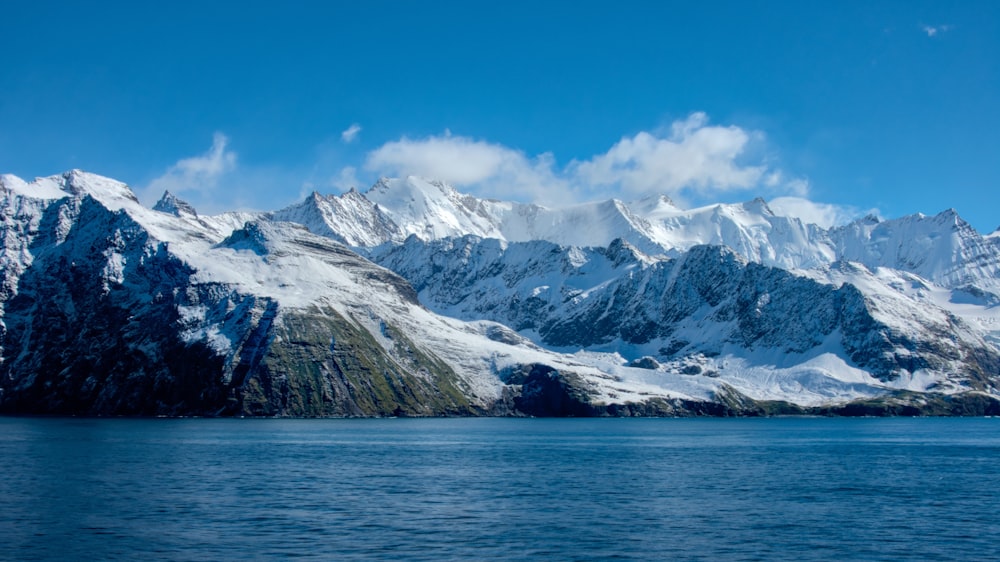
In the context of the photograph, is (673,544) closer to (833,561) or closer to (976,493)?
(833,561)

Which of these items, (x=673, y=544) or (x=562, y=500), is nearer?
(x=673, y=544)

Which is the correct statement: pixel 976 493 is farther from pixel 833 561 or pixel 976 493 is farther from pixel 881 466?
pixel 833 561

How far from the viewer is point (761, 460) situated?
163 metres

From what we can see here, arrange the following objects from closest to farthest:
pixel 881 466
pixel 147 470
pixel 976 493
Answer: pixel 976 493, pixel 147 470, pixel 881 466

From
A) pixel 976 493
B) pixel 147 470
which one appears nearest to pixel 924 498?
pixel 976 493

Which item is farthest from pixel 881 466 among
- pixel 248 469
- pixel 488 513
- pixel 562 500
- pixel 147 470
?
pixel 147 470

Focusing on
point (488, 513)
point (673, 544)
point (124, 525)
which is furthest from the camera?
point (488, 513)

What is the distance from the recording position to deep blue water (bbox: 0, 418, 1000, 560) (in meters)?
77.2

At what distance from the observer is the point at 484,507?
10000 cm

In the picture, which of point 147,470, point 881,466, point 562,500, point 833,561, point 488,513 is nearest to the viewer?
point 833,561

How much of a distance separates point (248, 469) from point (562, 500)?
49937 mm

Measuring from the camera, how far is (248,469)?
136m

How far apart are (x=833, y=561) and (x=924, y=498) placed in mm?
42549

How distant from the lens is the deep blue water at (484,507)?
77250mm
